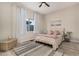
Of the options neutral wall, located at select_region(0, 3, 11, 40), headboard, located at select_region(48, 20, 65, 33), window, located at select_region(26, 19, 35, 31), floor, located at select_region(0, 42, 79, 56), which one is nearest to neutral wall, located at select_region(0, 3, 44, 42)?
neutral wall, located at select_region(0, 3, 11, 40)

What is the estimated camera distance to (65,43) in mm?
2104

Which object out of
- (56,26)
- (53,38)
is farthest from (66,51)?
(56,26)

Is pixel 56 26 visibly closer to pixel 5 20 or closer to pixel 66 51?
pixel 66 51

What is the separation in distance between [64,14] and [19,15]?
3.49ft

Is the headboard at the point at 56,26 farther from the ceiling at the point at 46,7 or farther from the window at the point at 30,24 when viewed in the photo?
the window at the point at 30,24

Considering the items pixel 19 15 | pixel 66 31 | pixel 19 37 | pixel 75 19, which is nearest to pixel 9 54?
pixel 19 37

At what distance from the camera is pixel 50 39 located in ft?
7.05

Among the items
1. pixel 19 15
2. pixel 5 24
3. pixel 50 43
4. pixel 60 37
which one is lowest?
pixel 50 43

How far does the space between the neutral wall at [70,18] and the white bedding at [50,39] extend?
321mm

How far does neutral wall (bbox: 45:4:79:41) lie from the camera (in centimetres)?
209

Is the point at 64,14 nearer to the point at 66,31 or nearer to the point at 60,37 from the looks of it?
the point at 66,31

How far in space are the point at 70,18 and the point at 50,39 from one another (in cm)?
69

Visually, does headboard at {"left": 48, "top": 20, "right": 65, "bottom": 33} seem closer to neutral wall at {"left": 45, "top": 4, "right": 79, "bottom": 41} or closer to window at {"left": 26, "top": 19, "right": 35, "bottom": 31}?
neutral wall at {"left": 45, "top": 4, "right": 79, "bottom": 41}

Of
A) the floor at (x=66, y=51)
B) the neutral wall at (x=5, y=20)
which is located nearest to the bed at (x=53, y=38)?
the floor at (x=66, y=51)
